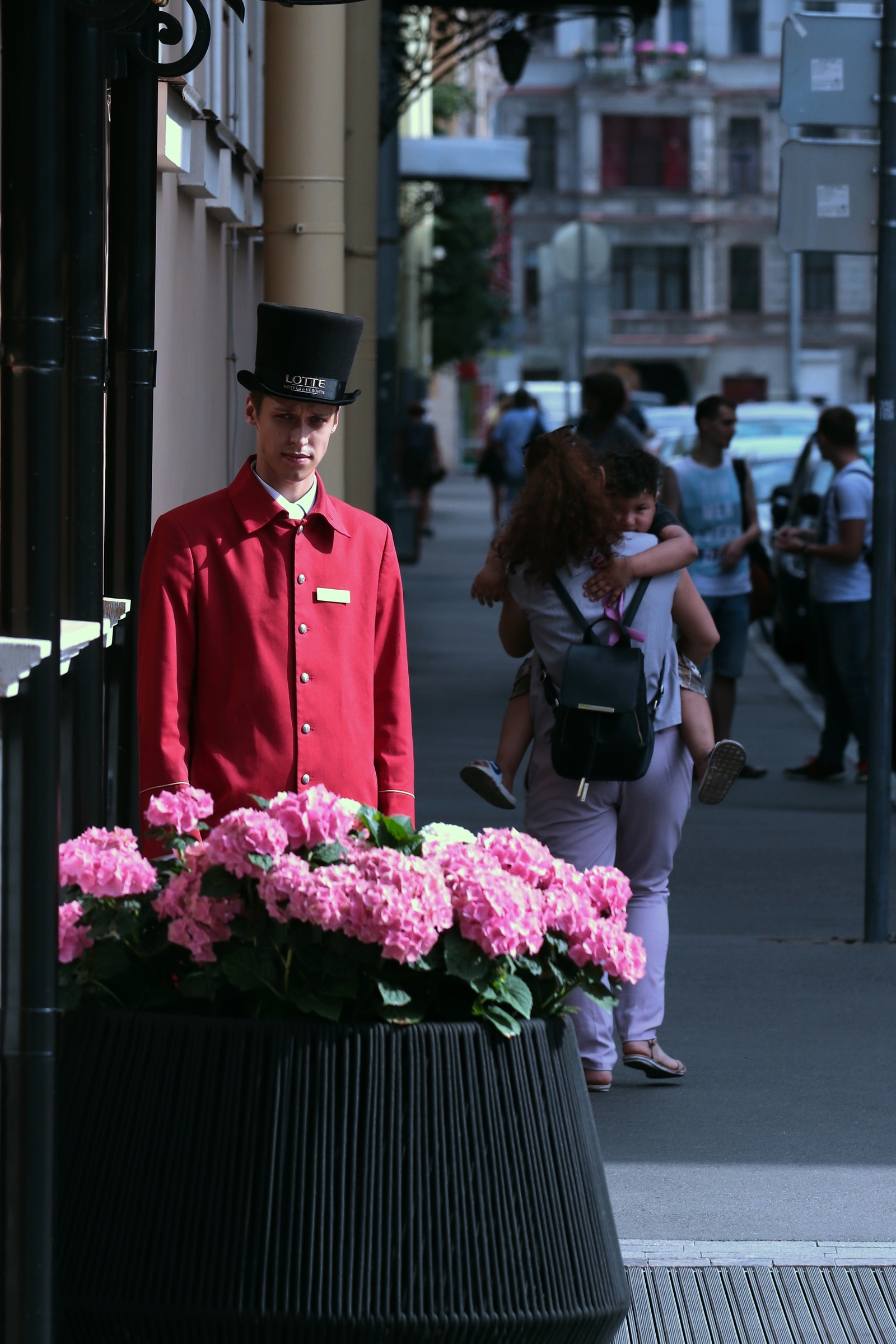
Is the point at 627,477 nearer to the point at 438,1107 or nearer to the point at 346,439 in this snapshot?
the point at 438,1107

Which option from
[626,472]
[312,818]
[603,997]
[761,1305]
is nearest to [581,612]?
[626,472]

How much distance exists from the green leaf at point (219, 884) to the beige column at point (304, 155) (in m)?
5.73

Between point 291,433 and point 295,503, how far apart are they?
134mm

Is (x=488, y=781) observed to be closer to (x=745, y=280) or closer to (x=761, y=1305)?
(x=761, y=1305)

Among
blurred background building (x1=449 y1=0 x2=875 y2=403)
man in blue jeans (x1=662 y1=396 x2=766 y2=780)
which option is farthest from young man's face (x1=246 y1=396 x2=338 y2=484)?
blurred background building (x1=449 y1=0 x2=875 y2=403)

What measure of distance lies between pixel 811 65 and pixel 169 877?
519 centimetres

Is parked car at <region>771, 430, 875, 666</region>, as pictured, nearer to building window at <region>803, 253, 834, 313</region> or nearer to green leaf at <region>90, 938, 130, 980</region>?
green leaf at <region>90, 938, 130, 980</region>

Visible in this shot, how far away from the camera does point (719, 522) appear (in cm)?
1030

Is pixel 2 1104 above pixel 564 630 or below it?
below

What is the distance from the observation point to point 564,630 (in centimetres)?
546

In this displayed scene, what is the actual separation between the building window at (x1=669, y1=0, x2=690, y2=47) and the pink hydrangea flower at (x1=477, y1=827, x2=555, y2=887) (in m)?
70.8

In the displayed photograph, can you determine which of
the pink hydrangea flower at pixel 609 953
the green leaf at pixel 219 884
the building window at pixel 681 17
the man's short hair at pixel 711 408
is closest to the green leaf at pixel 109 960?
the green leaf at pixel 219 884

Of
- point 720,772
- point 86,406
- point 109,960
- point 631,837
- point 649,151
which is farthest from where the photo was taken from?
point 649,151

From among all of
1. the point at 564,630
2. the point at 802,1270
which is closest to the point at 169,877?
the point at 802,1270
